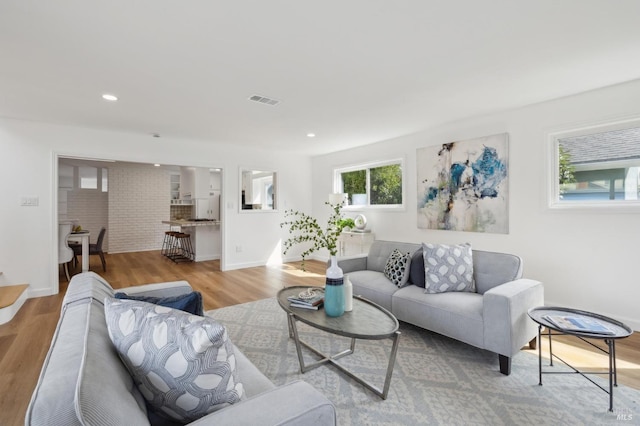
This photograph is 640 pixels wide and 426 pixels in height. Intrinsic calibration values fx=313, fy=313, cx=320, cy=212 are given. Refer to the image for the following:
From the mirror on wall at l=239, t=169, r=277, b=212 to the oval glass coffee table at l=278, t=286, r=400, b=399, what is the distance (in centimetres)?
395

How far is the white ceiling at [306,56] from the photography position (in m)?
1.89

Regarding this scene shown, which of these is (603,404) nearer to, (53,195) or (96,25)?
(96,25)

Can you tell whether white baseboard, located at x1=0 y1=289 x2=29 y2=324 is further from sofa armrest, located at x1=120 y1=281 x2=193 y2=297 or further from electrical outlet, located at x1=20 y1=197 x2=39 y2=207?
sofa armrest, located at x1=120 y1=281 x2=193 y2=297

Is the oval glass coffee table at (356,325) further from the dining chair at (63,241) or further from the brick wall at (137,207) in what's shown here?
the brick wall at (137,207)

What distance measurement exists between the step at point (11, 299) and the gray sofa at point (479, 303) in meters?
3.70

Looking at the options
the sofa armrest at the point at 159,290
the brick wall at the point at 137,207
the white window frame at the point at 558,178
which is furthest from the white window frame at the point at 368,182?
the brick wall at the point at 137,207

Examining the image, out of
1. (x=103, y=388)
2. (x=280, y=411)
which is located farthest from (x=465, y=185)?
(x=103, y=388)

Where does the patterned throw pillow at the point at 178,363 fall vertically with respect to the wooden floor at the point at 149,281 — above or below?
above

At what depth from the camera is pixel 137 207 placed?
27.2 ft

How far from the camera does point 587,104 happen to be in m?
3.19

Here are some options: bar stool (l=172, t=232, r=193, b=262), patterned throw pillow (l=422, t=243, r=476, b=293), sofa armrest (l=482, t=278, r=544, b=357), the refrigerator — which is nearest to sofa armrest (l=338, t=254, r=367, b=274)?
patterned throw pillow (l=422, t=243, r=476, b=293)

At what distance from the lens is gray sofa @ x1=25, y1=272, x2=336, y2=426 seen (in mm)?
682

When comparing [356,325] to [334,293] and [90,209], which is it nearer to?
[334,293]

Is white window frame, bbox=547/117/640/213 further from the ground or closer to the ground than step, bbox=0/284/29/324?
further from the ground
